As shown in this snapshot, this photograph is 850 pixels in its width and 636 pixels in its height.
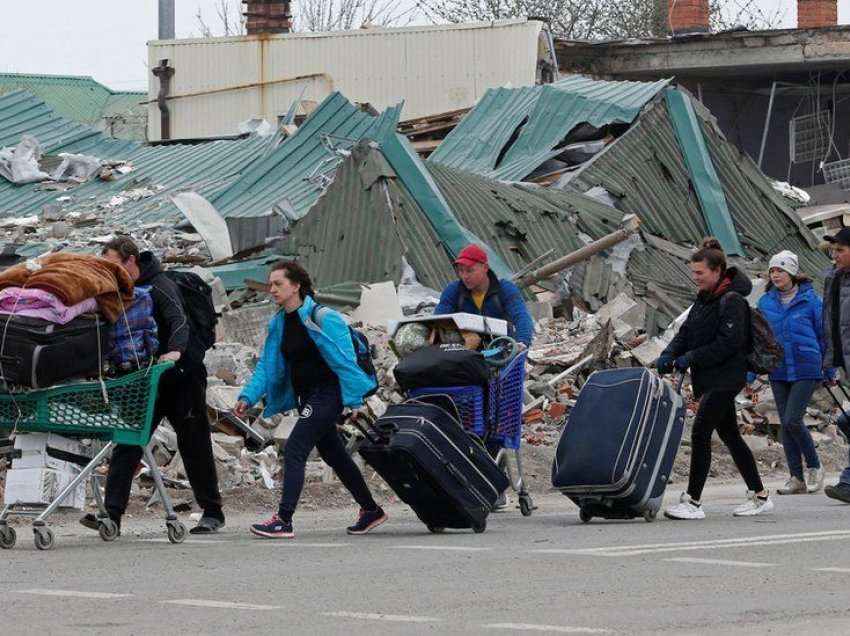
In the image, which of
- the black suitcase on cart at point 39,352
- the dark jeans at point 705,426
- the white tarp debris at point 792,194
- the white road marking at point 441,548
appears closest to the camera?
the white road marking at point 441,548

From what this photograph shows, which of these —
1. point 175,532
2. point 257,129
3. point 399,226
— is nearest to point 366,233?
point 399,226

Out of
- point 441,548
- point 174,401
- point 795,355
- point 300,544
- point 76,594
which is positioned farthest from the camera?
point 795,355

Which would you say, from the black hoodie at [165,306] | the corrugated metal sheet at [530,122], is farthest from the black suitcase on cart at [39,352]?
the corrugated metal sheet at [530,122]

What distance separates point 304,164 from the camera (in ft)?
85.0

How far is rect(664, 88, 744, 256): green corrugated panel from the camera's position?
24922 mm

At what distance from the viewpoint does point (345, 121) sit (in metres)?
26.9

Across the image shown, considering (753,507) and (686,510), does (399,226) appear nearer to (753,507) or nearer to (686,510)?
(753,507)

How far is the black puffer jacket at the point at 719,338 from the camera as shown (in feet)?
39.7

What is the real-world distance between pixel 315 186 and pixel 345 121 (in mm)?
2304

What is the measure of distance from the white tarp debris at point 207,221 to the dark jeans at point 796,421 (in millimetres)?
10009

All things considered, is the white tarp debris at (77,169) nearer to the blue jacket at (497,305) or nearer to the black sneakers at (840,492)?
the blue jacket at (497,305)

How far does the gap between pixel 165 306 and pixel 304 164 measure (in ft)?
48.8

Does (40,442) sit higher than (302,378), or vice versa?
(302,378)

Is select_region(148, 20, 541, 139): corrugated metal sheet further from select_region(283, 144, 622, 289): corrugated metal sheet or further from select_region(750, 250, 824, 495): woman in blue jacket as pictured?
select_region(750, 250, 824, 495): woman in blue jacket
